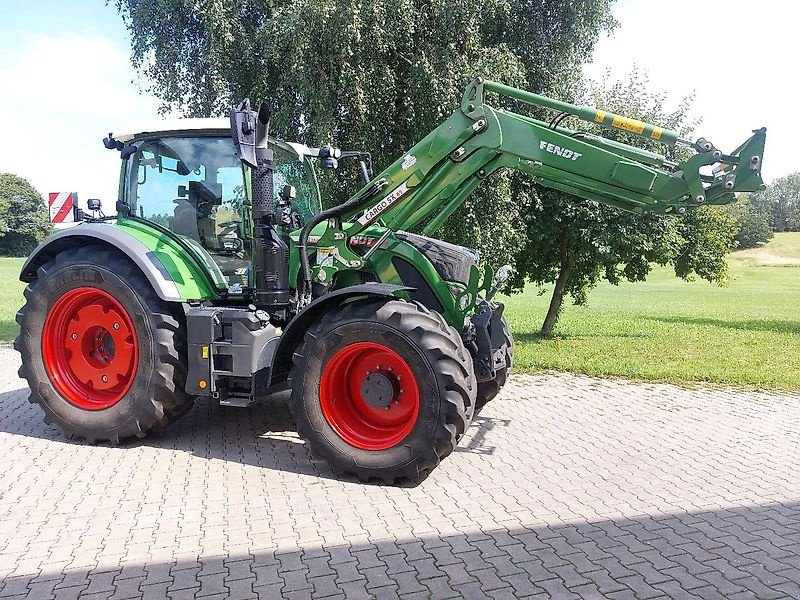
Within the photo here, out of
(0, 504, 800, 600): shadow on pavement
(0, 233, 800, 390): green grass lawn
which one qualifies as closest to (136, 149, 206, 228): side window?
(0, 504, 800, 600): shadow on pavement

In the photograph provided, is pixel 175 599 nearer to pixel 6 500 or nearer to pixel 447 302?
pixel 6 500

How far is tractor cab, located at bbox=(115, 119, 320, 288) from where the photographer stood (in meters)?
5.62

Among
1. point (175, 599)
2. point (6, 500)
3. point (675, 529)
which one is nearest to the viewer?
point (175, 599)

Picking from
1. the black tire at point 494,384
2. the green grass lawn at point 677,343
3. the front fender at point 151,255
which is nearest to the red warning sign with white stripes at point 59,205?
the front fender at point 151,255

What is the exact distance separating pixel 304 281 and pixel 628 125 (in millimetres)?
2904

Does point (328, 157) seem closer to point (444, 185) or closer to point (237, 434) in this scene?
point (444, 185)

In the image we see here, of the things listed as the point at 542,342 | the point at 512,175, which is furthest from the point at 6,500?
the point at 542,342

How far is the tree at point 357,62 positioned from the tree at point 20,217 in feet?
188

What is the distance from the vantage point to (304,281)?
555 cm

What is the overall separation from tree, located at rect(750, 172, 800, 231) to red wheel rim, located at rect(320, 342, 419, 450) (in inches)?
3868

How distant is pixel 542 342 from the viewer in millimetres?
12289

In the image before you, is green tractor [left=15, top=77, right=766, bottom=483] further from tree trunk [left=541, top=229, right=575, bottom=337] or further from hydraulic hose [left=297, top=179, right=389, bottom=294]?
tree trunk [left=541, top=229, right=575, bottom=337]

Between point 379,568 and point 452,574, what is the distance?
399 millimetres

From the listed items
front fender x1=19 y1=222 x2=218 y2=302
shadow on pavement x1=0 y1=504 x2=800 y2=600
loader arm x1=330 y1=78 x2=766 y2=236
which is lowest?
shadow on pavement x1=0 y1=504 x2=800 y2=600
